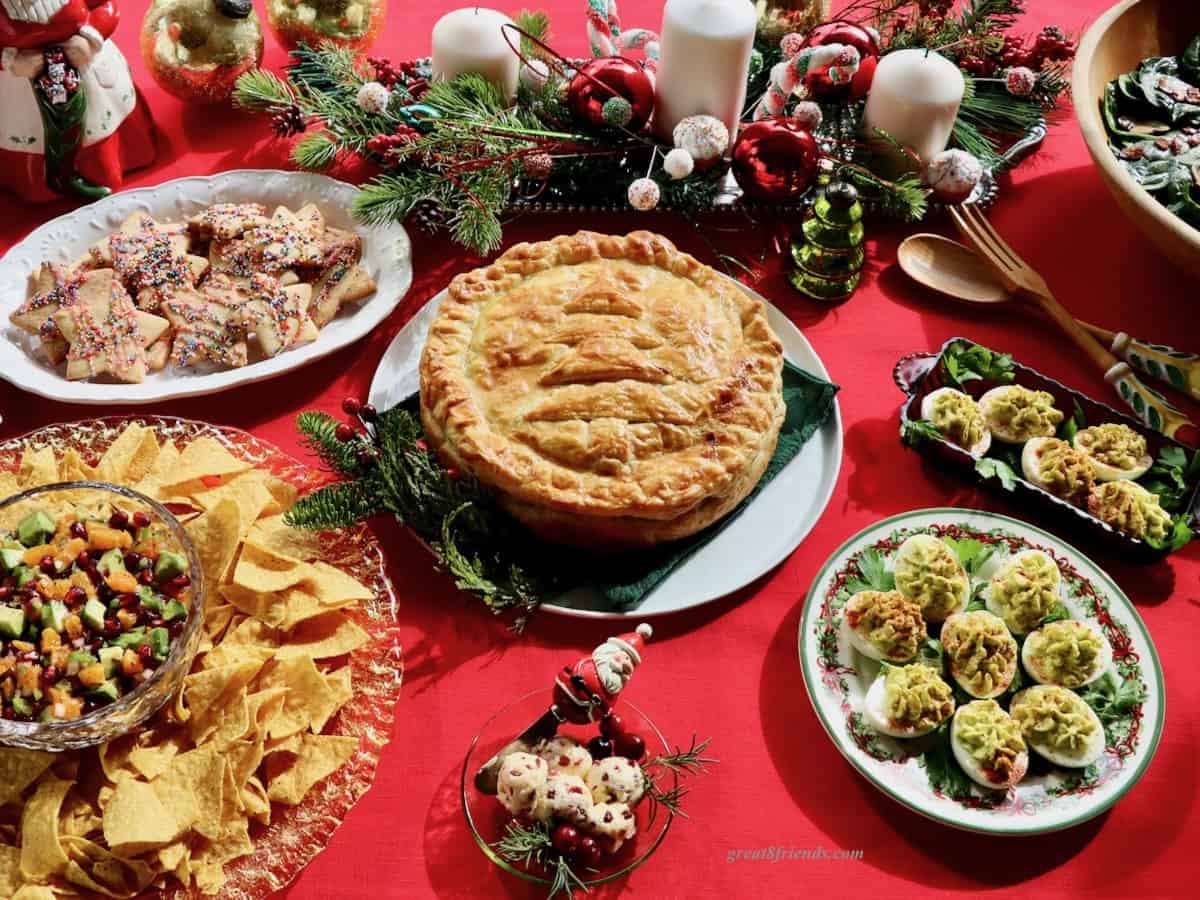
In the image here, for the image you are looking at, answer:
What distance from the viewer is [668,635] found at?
197 centimetres

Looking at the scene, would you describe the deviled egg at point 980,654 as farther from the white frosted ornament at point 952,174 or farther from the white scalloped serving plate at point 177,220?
the white scalloped serving plate at point 177,220

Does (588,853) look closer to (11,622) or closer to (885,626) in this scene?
(885,626)

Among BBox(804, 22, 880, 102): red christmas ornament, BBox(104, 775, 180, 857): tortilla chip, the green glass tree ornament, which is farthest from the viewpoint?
BBox(804, 22, 880, 102): red christmas ornament

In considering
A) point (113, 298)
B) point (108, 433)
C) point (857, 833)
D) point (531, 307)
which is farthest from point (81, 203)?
point (857, 833)

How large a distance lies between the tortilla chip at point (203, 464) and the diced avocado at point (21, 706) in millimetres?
485

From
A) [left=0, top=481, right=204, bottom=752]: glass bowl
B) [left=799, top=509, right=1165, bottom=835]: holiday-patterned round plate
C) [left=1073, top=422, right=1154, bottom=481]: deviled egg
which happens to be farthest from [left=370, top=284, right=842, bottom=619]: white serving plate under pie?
[left=0, top=481, right=204, bottom=752]: glass bowl

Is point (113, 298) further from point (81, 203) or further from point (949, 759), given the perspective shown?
point (949, 759)

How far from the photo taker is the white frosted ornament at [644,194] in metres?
2.49

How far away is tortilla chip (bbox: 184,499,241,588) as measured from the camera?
180cm

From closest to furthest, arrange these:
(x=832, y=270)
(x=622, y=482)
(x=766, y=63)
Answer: (x=622, y=482), (x=832, y=270), (x=766, y=63)

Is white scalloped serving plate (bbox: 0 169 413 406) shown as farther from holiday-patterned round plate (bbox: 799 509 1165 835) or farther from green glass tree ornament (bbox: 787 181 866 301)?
holiday-patterned round plate (bbox: 799 509 1165 835)

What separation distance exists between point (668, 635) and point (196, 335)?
1.16 metres

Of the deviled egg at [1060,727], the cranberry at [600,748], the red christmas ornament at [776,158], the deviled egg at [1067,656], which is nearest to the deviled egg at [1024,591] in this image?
the deviled egg at [1067,656]

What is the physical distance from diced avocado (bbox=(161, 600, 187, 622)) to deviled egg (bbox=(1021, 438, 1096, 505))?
1.58m
